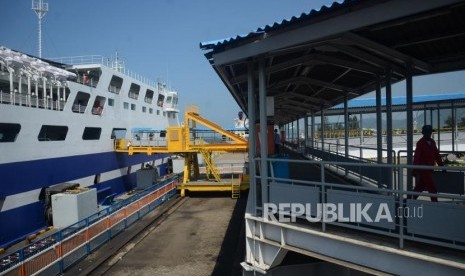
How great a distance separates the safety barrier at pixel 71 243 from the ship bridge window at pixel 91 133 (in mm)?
9473

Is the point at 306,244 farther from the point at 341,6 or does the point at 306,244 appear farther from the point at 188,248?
the point at 188,248

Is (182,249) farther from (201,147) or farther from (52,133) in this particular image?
(52,133)

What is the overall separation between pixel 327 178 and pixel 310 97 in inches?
144

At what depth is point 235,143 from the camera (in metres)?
17.5

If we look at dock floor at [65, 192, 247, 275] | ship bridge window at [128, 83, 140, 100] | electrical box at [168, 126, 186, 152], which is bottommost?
dock floor at [65, 192, 247, 275]

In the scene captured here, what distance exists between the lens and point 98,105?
885 inches

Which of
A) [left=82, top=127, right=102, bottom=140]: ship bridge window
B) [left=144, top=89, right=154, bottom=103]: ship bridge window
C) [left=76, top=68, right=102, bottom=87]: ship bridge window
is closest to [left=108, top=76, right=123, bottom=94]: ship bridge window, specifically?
[left=76, top=68, right=102, bottom=87]: ship bridge window

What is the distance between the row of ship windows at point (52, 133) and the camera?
1458 cm

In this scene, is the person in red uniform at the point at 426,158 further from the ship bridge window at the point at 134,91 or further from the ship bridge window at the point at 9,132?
the ship bridge window at the point at 134,91

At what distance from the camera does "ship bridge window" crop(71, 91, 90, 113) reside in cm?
1940

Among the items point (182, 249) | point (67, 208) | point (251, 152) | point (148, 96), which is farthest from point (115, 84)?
point (251, 152)

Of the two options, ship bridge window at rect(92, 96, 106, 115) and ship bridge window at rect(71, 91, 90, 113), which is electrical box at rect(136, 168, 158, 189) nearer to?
ship bridge window at rect(92, 96, 106, 115)

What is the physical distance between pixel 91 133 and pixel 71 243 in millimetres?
13956

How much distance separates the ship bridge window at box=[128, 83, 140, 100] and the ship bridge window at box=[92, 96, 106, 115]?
14.8ft
